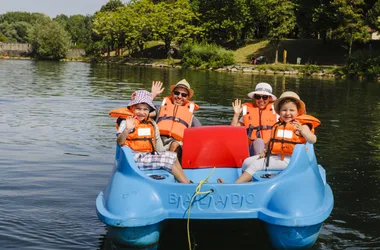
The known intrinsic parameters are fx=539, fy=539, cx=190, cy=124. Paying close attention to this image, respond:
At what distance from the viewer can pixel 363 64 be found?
3944 centimetres

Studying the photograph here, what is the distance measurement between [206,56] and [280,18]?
301 inches

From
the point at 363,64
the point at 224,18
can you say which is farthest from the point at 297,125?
the point at 224,18

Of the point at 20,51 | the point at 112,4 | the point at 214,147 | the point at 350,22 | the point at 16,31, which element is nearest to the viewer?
the point at 214,147

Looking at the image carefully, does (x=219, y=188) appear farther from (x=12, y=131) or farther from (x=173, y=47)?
(x=173, y=47)

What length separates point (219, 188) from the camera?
4.81 m

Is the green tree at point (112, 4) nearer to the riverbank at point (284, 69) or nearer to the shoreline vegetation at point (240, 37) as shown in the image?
the shoreline vegetation at point (240, 37)

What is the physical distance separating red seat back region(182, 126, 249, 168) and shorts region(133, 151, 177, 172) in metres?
0.65

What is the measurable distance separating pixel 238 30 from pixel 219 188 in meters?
54.5

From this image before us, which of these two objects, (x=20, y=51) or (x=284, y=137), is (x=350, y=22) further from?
(x=20, y=51)

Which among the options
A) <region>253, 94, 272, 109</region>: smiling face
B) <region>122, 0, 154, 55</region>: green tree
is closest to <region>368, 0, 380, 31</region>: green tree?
<region>122, 0, 154, 55</region>: green tree

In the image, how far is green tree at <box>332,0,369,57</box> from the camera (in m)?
40.3

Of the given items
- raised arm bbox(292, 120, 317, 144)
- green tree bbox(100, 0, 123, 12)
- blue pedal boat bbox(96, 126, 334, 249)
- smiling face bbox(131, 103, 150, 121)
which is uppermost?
green tree bbox(100, 0, 123, 12)

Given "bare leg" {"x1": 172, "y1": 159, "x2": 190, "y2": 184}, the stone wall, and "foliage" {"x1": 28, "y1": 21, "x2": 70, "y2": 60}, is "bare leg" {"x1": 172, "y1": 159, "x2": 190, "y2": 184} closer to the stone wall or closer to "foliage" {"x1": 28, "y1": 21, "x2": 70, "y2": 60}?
"foliage" {"x1": 28, "y1": 21, "x2": 70, "y2": 60}

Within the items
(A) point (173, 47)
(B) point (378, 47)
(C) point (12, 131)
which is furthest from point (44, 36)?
(C) point (12, 131)
